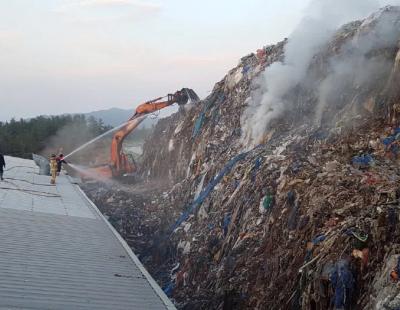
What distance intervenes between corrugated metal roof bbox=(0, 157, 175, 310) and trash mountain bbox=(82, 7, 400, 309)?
1123 millimetres

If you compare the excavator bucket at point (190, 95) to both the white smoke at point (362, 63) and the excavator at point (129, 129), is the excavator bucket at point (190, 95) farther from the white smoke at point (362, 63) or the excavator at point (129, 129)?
the white smoke at point (362, 63)

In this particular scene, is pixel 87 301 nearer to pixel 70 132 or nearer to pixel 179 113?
pixel 179 113

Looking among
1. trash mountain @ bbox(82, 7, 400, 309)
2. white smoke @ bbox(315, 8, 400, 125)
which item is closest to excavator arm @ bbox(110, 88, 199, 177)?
trash mountain @ bbox(82, 7, 400, 309)

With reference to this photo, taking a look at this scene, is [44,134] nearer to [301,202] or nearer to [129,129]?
[129,129]

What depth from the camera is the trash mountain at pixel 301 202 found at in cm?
584

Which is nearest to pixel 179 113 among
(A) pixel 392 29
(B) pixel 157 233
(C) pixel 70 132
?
(B) pixel 157 233

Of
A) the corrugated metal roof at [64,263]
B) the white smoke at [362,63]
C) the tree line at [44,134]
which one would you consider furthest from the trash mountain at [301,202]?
the tree line at [44,134]

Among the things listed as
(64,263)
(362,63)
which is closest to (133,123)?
(362,63)

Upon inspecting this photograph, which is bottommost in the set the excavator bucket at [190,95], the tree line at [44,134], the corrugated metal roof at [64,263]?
the corrugated metal roof at [64,263]

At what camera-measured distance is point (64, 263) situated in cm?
798

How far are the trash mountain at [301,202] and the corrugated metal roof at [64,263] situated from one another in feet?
3.69

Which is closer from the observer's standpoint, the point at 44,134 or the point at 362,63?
the point at 362,63

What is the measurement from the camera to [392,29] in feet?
33.6

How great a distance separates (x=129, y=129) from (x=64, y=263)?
13.3 meters
